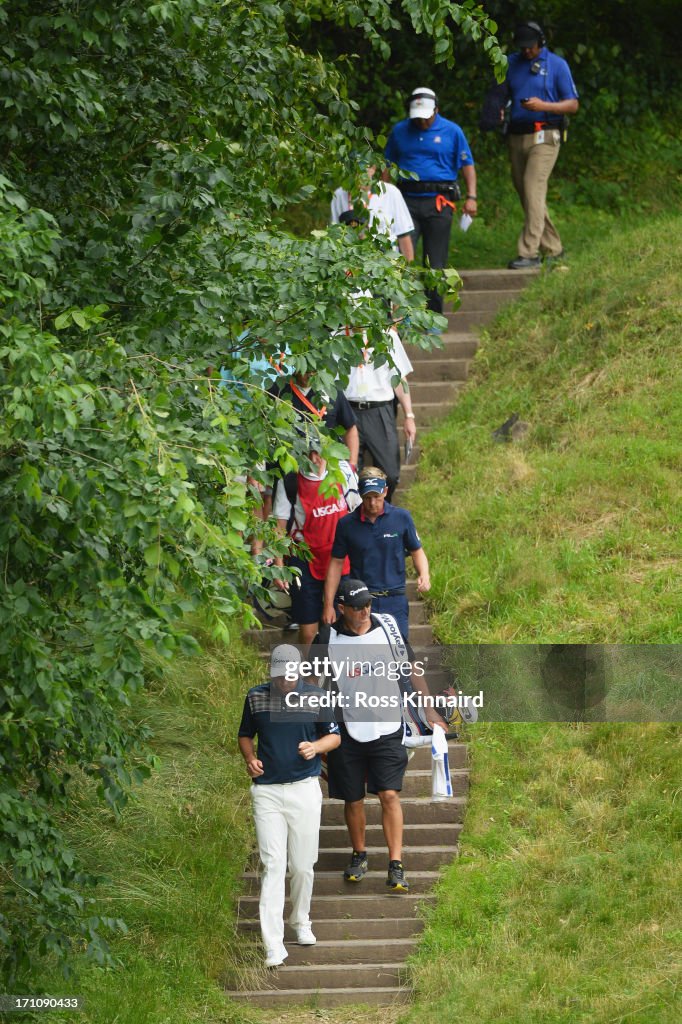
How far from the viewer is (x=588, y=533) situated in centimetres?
1125

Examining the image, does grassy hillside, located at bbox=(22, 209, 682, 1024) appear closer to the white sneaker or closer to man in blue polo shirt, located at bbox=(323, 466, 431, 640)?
the white sneaker

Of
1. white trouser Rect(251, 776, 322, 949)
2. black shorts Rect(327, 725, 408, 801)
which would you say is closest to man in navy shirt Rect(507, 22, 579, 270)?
black shorts Rect(327, 725, 408, 801)

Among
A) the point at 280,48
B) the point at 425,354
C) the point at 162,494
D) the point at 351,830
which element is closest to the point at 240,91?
the point at 280,48

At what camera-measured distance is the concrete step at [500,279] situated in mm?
15055

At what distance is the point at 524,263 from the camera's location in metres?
15.2

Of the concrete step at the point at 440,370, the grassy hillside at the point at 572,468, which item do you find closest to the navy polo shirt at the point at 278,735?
the grassy hillside at the point at 572,468

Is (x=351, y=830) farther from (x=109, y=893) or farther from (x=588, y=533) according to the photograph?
(x=588, y=533)

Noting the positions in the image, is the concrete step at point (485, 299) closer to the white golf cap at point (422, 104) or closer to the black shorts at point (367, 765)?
the white golf cap at point (422, 104)

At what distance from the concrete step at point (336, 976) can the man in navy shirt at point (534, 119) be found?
8.83 metres

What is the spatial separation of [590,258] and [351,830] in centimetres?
815

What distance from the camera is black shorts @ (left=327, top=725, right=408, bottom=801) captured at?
336 inches

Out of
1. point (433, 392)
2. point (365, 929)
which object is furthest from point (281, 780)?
point (433, 392)

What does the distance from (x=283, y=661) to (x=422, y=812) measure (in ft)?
6.27

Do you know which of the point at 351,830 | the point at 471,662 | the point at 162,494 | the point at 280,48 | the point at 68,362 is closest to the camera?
the point at 162,494
